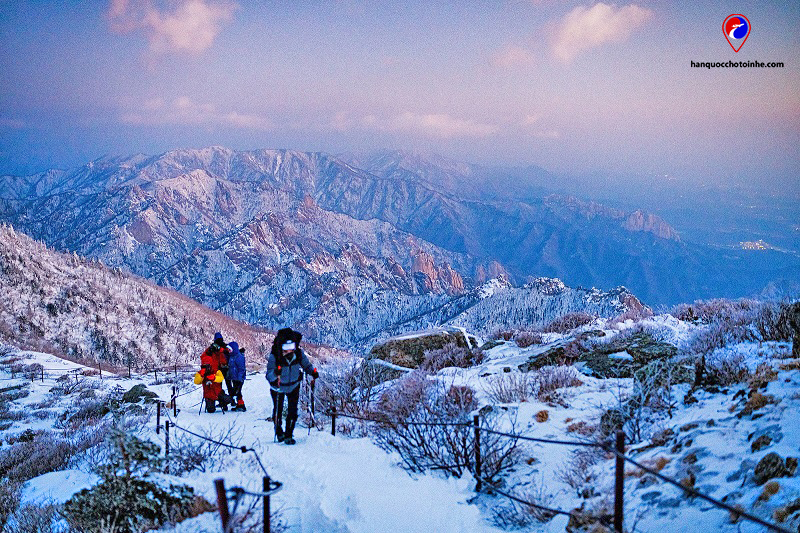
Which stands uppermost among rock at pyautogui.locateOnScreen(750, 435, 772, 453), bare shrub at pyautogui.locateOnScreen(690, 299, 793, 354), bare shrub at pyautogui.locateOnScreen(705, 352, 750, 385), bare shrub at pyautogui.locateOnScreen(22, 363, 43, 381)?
bare shrub at pyautogui.locateOnScreen(690, 299, 793, 354)

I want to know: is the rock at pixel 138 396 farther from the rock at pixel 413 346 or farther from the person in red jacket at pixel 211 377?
the rock at pixel 413 346

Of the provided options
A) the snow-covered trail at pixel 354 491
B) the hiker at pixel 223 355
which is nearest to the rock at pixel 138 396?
the hiker at pixel 223 355

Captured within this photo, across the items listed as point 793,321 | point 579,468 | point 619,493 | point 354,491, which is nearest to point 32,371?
point 354,491

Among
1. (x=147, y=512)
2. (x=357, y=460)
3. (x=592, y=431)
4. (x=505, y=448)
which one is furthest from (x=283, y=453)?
(x=592, y=431)

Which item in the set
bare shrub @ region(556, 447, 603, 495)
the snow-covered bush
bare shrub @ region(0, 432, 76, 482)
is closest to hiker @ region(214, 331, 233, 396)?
bare shrub @ region(0, 432, 76, 482)

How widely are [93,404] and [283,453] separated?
15.2m

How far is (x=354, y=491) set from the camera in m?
5.66

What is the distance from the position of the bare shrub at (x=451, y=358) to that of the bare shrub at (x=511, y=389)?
13.3 ft

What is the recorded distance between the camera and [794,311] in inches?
292

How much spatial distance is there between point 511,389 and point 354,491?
426 centimetres

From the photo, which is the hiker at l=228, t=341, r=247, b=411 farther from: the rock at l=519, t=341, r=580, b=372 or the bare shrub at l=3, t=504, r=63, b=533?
the rock at l=519, t=341, r=580, b=372

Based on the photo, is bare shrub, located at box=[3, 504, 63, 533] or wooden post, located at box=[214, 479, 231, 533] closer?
wooden post, located at box=[214, 479, 231, 533]

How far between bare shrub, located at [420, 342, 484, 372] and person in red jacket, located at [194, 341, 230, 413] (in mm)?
5837

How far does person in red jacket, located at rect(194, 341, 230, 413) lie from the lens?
11.7 metres
